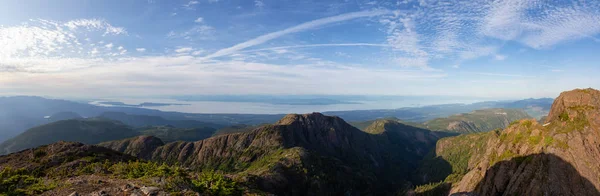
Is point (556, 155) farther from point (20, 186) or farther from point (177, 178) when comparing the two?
point (20, 186)

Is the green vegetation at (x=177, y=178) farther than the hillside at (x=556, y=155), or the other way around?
the hillside at (x=556, y=155)

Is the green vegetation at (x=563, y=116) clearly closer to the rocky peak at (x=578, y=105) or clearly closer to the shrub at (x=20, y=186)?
the rocky peak at (x=578, y=105)

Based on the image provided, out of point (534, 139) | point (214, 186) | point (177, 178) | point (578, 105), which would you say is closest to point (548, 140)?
point (534, 139)

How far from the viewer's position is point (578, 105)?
67.4 metres

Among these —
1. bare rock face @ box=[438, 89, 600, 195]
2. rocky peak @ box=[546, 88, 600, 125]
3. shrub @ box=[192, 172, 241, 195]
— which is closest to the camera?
shrub @ box=[192, 172, 241, 195]

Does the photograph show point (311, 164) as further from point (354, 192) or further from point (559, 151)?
point (559, 151)

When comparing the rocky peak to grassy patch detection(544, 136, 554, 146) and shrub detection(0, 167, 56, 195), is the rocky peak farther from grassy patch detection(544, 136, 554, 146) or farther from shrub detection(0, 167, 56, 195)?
shrub detection(0, 167, 56, 195)

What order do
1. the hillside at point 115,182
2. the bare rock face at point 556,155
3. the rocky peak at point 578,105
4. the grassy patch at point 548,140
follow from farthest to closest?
the grassy patch at point 548,140, the rocky peak at point 578,105, the bare rock face at point 556,155, the hillside at point 115,182

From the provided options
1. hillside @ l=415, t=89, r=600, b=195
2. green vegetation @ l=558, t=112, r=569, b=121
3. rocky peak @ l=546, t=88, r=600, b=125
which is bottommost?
hillside @ l=415, t=89, r=600, b=195

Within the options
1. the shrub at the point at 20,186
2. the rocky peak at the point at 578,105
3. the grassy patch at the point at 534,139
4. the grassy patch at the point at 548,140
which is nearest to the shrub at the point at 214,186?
the shrub at the point at 20,186

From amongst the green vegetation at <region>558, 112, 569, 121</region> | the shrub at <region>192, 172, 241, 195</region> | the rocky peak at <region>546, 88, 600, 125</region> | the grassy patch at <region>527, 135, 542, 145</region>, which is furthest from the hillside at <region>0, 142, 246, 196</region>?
the rocky peak at <region>546, 88, 600, 125</region>

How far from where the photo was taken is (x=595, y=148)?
58750 millimetres

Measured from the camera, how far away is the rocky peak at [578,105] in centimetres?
6431

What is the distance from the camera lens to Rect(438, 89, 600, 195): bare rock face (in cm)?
5763
